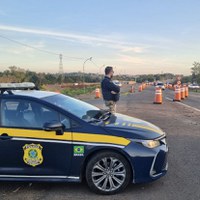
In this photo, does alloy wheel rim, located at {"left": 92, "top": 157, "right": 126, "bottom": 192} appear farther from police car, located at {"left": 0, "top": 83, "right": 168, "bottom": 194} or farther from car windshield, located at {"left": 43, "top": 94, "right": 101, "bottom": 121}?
car windshield, located at {"left": 43, "top": 94, "right": 101, "bottom": 121}

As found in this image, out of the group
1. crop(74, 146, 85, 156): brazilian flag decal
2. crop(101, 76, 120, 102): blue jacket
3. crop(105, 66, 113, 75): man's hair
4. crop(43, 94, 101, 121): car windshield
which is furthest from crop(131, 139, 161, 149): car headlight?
crop(105, 66, 113, 75): man's hair

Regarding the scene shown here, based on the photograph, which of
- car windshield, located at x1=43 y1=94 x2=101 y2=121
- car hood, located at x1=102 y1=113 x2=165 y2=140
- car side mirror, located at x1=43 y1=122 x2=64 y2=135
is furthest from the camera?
car windshield, located at x1=43 y1=94 x2=101 y2=121

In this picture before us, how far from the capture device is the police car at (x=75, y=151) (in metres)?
4.59

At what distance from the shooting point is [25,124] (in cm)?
476

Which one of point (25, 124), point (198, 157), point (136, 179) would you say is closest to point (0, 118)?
point (25, 124)

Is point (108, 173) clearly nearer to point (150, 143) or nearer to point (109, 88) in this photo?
point (150, 143)

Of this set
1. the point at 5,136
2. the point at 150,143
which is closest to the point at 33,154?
the point at 5,136

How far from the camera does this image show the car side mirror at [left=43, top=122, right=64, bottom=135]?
4.54 metres

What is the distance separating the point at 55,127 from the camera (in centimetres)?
454

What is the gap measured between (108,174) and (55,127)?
3.32ft

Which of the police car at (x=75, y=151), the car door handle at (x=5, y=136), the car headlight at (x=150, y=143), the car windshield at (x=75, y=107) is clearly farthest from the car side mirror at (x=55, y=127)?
the car headlight at (x=150, y=143)

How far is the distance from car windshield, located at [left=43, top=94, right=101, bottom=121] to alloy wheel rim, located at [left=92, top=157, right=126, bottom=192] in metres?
0.74

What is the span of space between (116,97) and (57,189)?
4018 mm

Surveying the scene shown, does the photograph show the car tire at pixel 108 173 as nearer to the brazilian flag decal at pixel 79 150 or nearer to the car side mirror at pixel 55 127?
the brazilian flag decal at pixel 79 150
